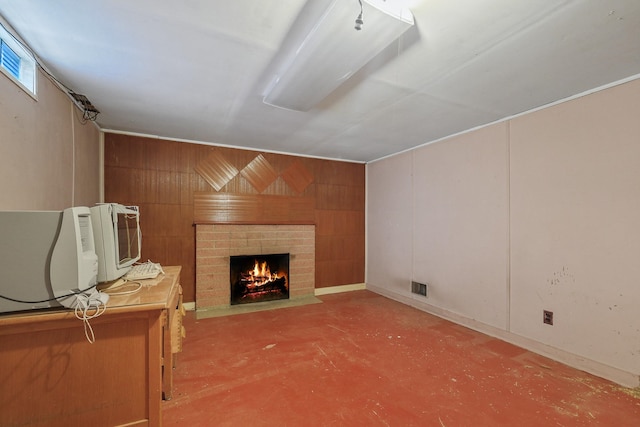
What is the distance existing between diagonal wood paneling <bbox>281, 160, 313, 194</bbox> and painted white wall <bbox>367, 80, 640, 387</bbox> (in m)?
1.84

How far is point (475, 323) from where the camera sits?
10.6ft

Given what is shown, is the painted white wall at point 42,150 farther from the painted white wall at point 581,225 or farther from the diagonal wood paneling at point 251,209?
the painted white wall at point 581,225

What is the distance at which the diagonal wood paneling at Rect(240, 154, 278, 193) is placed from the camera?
14.0 ft

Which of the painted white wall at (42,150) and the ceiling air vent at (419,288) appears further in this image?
the ceiling air vent at (419,288)

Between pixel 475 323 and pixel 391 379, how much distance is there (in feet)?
5.45

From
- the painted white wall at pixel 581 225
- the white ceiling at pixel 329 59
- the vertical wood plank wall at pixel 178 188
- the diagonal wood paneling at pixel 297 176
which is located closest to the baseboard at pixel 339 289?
the vertical wood plank wall at pixel 178 188

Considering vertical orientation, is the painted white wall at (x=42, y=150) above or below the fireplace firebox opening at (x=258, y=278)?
above

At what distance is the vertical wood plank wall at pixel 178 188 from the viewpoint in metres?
3.57

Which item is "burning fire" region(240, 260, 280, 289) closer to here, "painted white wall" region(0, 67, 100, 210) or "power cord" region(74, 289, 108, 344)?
"painted white wall" region(0, 67, 100, 210)

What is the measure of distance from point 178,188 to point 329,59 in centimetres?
Result: 307

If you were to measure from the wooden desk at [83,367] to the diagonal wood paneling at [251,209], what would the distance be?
2.64 m

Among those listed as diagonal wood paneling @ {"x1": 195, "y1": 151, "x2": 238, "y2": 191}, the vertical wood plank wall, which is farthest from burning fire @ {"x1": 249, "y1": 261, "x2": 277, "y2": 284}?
diagonal wood paneling @ {"x1": 195, "y1": 151, "x2": 238, "y2": 191}

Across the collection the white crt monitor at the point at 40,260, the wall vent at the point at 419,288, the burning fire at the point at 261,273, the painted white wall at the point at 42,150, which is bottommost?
the wall vent at the point at 419,288

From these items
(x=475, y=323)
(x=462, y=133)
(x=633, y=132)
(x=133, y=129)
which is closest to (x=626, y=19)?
(x=633, y=132)
